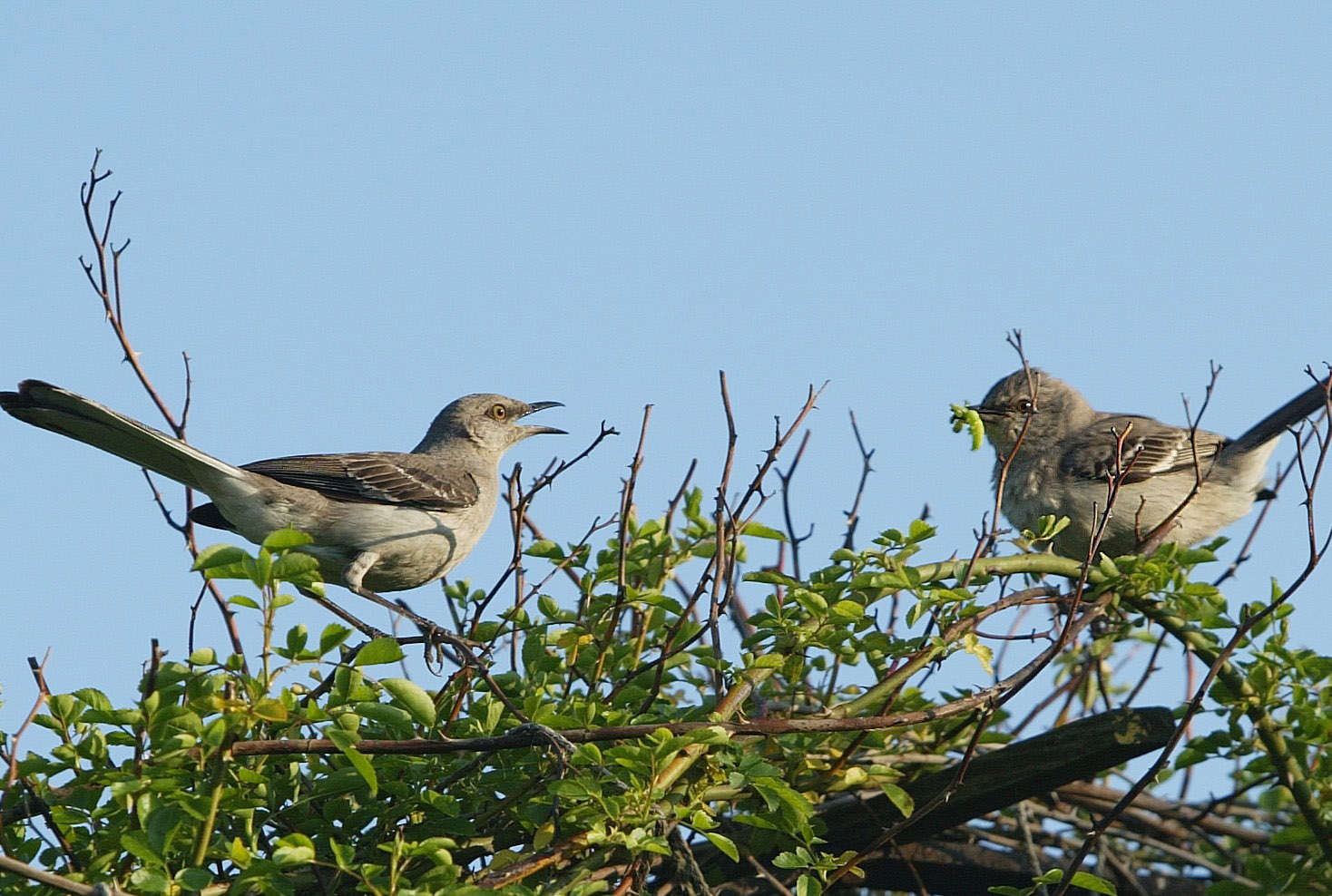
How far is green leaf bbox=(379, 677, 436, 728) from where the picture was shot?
9.53ft

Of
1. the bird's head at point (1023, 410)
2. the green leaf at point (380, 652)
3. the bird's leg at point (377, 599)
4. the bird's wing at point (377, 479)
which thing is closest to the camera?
the green leaf at point (380, 652)

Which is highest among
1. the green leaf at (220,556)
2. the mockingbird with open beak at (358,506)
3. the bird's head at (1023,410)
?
the bird's head at (1023,410)

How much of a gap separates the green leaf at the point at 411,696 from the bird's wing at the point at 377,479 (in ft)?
11.6

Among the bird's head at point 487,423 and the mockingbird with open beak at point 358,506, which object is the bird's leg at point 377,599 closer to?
the mockingbird with open beak at point 358,506

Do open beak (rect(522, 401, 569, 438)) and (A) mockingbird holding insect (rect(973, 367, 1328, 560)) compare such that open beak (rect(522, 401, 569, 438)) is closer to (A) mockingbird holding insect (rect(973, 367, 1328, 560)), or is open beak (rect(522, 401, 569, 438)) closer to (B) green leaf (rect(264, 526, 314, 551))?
(A) mockingbird holding insect (rect(973, 367, 1328, 560))

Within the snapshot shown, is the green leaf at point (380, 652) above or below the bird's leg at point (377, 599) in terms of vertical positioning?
below

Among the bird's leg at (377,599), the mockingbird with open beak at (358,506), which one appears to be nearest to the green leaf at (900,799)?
the bird's leg at (377,599)

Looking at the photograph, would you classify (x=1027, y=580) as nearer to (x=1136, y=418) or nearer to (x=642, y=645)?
(x=642, y=645)

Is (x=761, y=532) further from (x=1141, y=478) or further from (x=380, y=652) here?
(x=1141, y=478)

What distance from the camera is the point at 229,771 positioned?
3.14 m

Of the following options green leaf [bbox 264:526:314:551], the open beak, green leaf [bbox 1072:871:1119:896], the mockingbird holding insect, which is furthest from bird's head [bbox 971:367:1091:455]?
green leaf [bbox 264:526:314:551]

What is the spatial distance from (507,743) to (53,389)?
7.72 feet

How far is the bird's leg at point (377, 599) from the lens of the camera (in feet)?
13.8

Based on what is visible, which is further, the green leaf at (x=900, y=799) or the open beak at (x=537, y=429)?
the open beak at (x=537, y=429)
